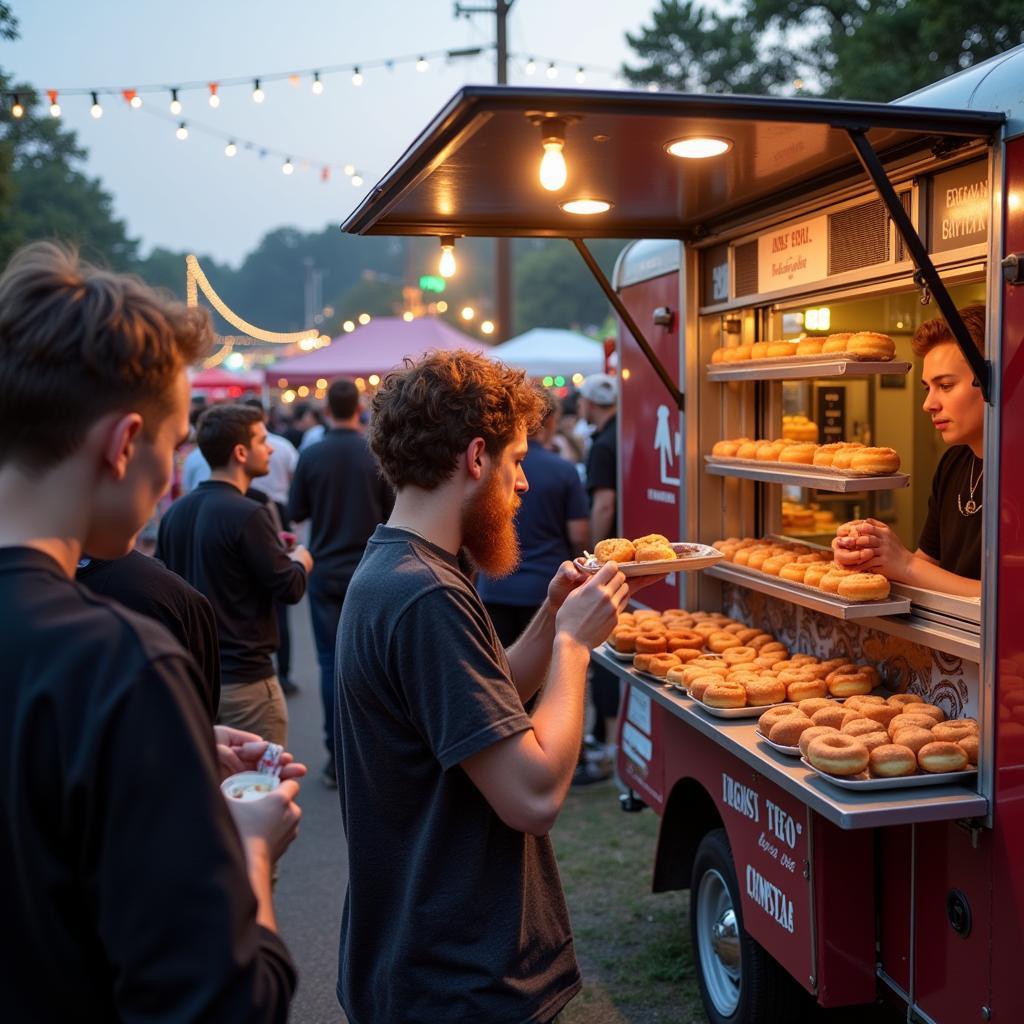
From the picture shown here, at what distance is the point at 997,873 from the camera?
271 cm

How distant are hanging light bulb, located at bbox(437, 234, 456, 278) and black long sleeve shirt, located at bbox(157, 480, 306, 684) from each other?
1.62 metres

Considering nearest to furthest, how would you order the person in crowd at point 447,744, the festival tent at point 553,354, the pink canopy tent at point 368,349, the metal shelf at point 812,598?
1. the person in crowd at point 447,744
2. the metal shelf at point 812,598
3. the festival tent at point 553,354
4. the pink canopy tent at point 368,349

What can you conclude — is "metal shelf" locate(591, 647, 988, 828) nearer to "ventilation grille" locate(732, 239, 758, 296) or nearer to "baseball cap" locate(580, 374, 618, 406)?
"ventilation grille" locate(732, 239, 758, 296)

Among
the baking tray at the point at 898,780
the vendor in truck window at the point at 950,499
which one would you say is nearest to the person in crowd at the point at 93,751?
the baking tray at the point at 898,780

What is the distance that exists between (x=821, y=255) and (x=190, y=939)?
3293mm

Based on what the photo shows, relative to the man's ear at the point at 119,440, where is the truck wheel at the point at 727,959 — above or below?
below

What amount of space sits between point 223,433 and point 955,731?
142 inches

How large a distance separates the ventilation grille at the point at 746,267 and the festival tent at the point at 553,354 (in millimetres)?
10260

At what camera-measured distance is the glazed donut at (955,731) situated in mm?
2924

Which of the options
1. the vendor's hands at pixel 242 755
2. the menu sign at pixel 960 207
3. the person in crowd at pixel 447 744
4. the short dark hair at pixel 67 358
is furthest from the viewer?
the menu sign at pixel 960 207

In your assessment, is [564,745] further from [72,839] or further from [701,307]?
[701,307]

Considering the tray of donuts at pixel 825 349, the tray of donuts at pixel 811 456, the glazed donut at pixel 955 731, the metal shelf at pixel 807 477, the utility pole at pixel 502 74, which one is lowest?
the glazed donut at pixel 955 731

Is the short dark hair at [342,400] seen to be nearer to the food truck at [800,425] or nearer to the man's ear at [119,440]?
the food truck at [800,425]

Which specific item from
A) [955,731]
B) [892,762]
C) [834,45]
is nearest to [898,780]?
[892,762]
